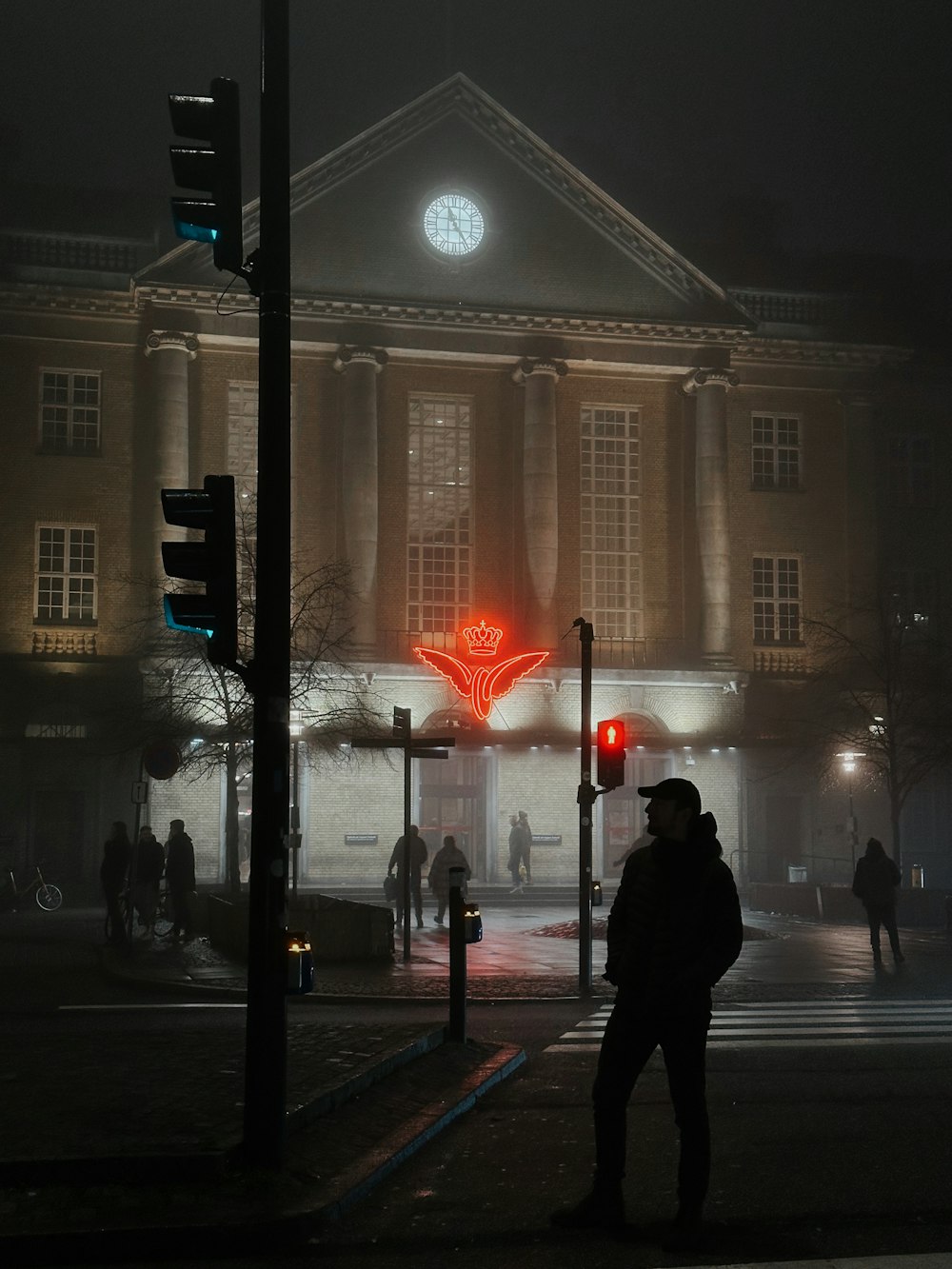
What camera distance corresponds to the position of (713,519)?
45.7m

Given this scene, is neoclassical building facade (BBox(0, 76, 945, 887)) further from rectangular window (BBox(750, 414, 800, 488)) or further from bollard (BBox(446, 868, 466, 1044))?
bollard (BBox(446, 868, 466, 1044))

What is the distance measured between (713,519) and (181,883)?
23.8 metres

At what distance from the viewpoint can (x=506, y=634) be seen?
45156 millimetres

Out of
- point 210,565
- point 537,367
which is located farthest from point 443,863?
point 210,565

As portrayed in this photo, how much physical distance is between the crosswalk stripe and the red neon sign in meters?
25.7

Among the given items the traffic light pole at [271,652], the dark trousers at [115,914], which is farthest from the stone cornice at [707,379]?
the traffic light pole at [271,652]

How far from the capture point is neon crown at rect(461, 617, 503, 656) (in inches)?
1729

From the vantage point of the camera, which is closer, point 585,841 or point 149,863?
point 585,841

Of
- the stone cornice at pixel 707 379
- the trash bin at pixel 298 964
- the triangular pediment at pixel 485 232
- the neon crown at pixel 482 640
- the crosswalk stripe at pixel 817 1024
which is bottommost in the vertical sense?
the crosswalk stripe at pixel 817 1024

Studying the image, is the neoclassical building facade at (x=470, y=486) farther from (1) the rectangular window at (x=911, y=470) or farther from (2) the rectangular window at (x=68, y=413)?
(1) the rectangular window at (x=911, y=470)

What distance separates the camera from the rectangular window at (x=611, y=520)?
46.3m

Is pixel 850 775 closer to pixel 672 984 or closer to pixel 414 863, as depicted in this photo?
pixel 414 863

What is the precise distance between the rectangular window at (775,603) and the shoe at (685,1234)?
41329 mm

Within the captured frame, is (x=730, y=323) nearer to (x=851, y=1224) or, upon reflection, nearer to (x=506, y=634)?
(x=506, y=634)
